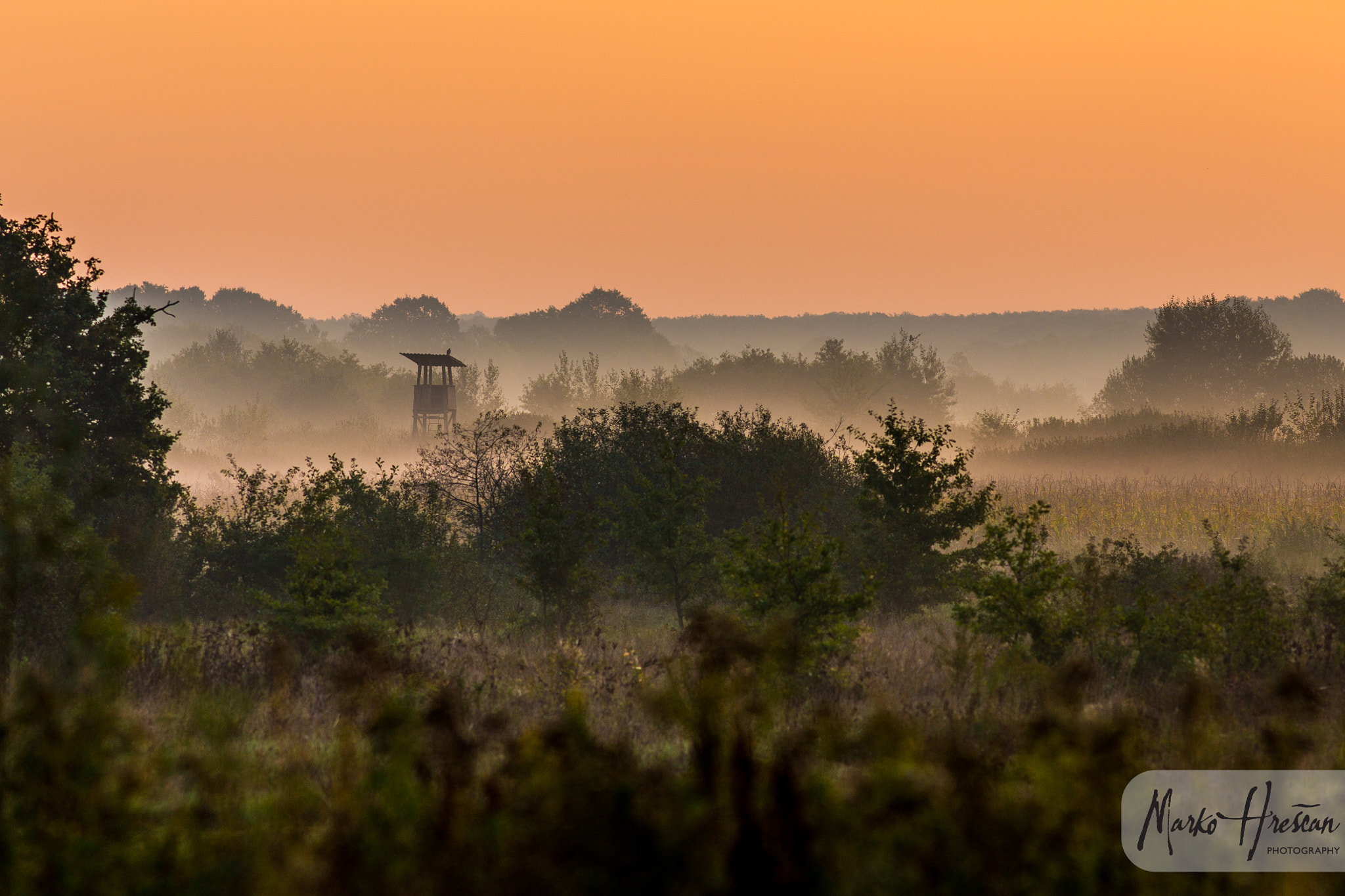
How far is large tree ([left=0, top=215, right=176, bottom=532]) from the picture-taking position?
14.8 metres

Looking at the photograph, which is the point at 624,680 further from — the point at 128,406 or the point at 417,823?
the point at 128,406

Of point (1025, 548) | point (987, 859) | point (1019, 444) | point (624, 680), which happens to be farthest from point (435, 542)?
point (1019, 444)

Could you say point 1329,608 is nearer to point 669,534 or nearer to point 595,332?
point 669,534

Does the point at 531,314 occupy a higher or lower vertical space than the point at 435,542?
higher

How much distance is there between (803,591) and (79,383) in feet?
42.0

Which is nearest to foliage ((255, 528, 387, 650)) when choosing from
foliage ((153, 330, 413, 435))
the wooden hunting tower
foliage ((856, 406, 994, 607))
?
foliage ((856, 406, 994, 607))

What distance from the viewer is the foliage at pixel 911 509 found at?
13.6m

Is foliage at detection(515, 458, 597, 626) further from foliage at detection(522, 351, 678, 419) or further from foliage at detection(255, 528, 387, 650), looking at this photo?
foliage at detection(522, 351, 678, 419)

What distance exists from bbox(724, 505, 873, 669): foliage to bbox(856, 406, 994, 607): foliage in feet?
12.4

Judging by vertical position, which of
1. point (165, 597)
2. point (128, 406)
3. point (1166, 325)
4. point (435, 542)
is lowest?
point (165, 597)

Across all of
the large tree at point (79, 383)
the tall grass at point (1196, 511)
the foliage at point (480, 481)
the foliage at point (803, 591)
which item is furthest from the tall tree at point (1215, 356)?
the large tree at point (79, 383)

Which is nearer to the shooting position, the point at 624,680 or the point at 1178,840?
the point at 1178,840

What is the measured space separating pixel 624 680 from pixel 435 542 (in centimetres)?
650

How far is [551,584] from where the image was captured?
1359cm
